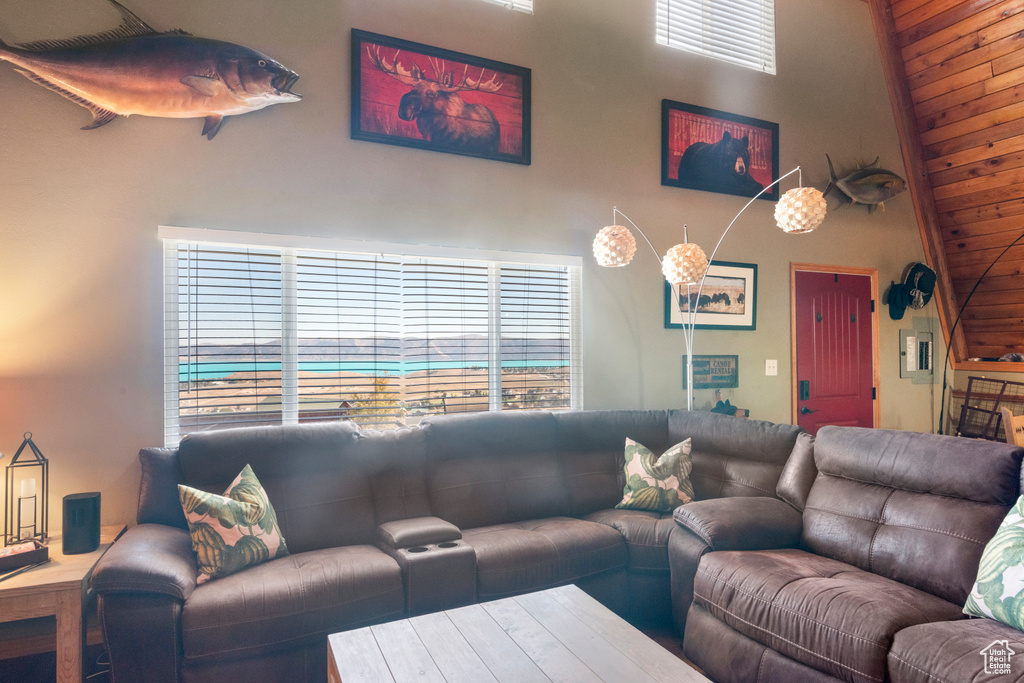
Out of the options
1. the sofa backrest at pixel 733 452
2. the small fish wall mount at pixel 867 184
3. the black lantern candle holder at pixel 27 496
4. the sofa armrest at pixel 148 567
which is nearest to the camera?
the sofa armrest at pixel 148 567

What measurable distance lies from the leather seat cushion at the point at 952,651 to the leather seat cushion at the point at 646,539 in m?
1.12

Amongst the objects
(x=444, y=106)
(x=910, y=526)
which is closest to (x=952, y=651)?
(x=910, y=526)

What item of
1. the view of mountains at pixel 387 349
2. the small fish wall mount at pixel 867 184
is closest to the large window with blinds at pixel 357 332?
the view of mountains at pixel 387 349

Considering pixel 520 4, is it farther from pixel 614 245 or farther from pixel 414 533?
pixel 414 533

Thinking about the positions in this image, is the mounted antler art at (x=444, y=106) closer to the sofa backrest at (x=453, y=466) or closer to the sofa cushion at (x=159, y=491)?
the sofa backrest at (x=453, y=466)

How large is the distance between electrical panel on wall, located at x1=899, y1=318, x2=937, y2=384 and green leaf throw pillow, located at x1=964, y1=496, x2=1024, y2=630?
3.69 m

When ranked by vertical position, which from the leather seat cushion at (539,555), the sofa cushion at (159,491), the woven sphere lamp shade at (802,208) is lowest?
the leather seat cushion at (539,555)

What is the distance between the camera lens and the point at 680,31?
4246 mm

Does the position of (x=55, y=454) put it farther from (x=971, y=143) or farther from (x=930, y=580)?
(x=971, y=143)

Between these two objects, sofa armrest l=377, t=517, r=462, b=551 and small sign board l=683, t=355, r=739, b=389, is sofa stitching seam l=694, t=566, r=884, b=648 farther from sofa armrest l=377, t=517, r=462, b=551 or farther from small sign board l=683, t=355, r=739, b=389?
small sign board l=683, t=355, r=739, b=389

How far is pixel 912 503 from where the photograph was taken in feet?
7.61

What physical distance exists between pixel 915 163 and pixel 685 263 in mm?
3481

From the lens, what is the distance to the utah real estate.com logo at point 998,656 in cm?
156

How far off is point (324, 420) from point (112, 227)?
55.4 inches
